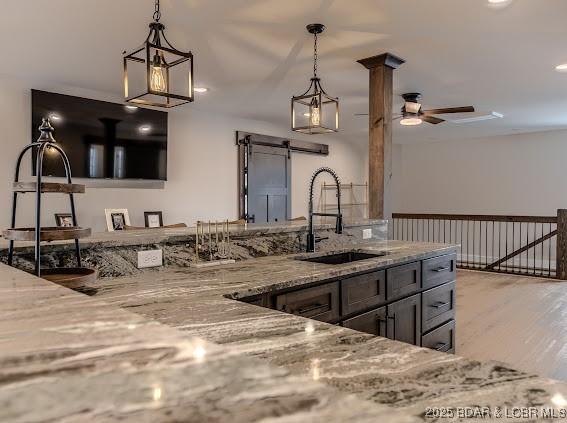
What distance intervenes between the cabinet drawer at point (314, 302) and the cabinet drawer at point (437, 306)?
95 cm

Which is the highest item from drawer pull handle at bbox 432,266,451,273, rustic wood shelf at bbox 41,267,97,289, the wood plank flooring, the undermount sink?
rustic wood shelf at bbox 41,267,97,289

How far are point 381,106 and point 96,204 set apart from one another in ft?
10.5

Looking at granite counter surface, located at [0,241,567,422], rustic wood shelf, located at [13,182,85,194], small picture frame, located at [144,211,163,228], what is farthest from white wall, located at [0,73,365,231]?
granite counter surface, located at [0,241,567,422]

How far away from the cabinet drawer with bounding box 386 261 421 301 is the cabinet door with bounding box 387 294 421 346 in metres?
0.05

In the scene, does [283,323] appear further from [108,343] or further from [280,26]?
[280,26]

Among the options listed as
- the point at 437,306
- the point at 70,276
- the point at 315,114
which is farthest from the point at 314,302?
the point at 315,114

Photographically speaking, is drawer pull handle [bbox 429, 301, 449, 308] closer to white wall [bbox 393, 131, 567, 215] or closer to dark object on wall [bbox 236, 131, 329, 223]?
dark object on wall [bbox 236, 131, 329, 223]

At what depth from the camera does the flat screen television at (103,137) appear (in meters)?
4.38

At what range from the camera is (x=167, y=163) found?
548 cm

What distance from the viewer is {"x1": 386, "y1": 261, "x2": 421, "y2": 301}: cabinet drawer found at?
2.44 meters

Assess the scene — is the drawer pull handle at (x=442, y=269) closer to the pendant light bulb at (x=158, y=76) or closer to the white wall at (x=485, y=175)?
the pendant light bulb at (x=158, y=76)

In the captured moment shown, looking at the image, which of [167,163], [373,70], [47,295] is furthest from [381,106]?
[47,295]

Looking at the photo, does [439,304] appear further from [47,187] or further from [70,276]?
[47,187]

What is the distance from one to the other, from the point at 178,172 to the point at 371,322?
3997 millimetres
